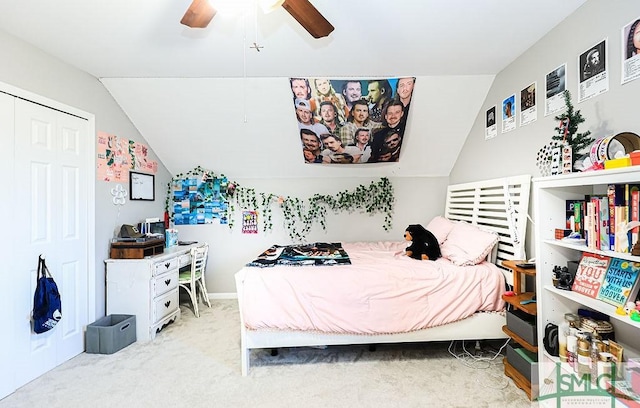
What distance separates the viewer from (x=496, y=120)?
3012 millimetres

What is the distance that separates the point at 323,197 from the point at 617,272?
2.95 m

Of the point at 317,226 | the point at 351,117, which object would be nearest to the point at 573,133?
the point at 351,117

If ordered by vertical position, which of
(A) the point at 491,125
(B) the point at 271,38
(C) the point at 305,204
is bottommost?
(C) the point at 305,204

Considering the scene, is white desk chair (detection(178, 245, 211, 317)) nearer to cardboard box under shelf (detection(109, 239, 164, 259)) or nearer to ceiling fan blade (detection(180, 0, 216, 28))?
cardboard box under shelf (detection(109, 239, 164, 259))

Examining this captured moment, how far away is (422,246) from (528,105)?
1448 millimetres

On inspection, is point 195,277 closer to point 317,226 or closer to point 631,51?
point 317,226

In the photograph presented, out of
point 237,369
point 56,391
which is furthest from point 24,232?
point 237,369

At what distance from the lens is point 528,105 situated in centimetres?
255

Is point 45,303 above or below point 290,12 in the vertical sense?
below

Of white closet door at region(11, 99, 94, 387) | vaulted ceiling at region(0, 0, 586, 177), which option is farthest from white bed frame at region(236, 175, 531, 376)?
white closet door at region(11, 99, 94, 387)

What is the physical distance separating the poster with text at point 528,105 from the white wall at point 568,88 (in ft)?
0.14

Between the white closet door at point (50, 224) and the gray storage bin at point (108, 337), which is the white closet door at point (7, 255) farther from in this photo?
the gray storage bin at point (108, 337)

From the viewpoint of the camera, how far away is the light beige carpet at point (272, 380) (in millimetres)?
2004

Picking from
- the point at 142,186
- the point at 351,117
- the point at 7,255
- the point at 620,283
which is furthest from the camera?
the point at 142,186
